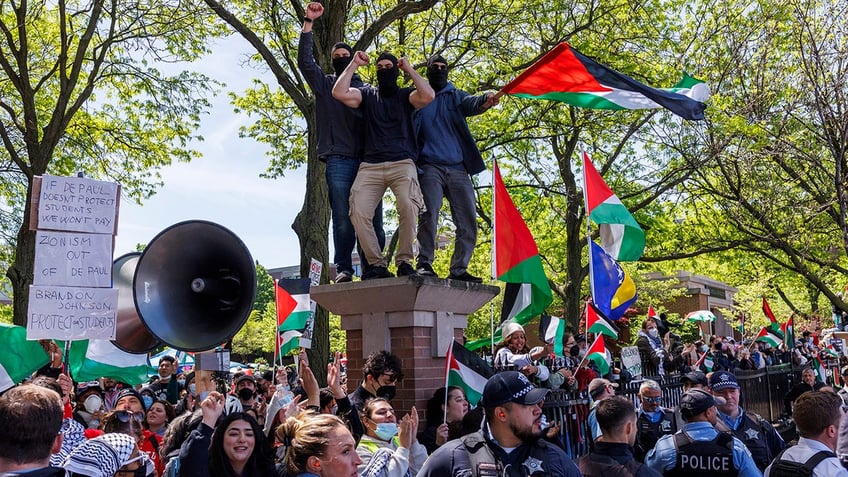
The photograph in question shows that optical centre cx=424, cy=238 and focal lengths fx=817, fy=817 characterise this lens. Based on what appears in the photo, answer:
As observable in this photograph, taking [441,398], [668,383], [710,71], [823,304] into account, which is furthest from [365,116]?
[823,304]

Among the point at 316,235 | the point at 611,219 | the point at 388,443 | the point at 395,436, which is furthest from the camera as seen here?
the point at 316,235

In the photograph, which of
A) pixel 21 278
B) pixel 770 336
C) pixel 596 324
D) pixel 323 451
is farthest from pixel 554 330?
pixel 770 336

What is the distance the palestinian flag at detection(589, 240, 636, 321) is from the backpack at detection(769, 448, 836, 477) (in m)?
3.87

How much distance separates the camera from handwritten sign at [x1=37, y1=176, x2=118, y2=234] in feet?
19.6

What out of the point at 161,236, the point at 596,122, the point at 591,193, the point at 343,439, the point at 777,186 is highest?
the point at 596,122

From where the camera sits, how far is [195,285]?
19.4 feet

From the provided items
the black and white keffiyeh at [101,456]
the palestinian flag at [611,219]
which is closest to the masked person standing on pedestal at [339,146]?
the palestinian flag at [611,219]

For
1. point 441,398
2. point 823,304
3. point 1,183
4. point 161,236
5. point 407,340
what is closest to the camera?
point 161,236

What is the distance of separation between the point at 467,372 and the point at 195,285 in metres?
2.13

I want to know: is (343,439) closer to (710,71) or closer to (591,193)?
(591,193)

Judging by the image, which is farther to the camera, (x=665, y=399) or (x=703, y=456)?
(x=665, y=399)

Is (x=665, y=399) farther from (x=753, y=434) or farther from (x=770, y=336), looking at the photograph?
(x=770, y=336)

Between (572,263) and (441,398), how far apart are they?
1477 centimetres

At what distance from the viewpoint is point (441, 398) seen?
6.50 metres
